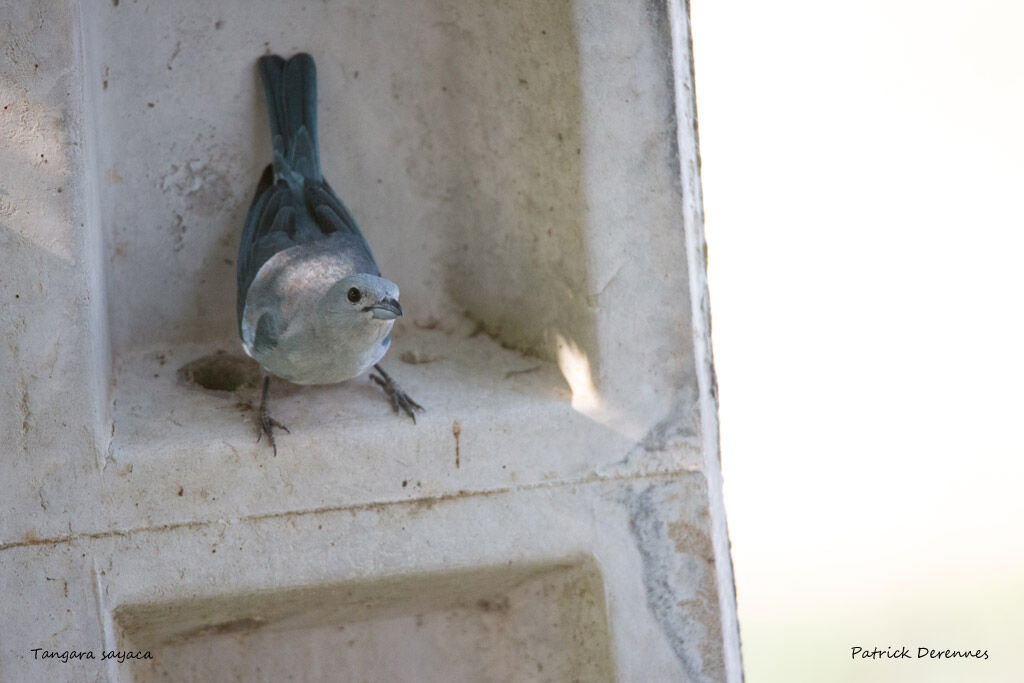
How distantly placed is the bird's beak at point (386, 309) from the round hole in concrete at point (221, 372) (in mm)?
605

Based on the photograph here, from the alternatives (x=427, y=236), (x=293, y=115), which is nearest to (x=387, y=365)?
(x=427, y=236)

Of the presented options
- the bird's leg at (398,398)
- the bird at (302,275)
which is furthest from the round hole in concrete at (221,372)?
the bird's leg at (398,398)

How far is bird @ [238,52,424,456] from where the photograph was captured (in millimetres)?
2396

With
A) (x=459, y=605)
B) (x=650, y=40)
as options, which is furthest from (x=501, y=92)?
(x=459, y=605)

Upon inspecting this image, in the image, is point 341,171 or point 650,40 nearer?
point 650,40

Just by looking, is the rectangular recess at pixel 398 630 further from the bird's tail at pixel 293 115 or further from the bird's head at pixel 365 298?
the bird's tail at pixel 293 115

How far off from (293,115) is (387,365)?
0.71 metres

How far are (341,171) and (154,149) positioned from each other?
0.50m

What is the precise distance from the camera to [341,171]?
2.96m

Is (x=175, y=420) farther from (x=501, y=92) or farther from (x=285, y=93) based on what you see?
(x=501, y=92)

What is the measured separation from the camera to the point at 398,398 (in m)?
2.57

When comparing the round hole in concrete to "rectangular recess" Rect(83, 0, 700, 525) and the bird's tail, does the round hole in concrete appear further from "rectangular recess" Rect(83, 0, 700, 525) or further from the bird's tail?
the bird's tail

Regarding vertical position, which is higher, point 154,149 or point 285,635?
point 154,149

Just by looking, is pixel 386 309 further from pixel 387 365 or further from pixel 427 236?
pixel 427 236
